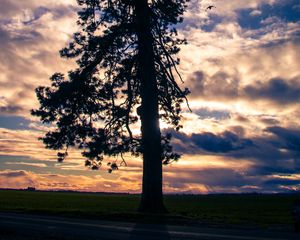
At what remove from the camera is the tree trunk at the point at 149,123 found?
24375 mm

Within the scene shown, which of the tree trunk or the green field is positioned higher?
the tree trunk

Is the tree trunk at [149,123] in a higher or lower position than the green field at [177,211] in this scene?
higher

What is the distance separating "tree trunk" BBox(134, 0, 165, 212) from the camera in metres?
24.4

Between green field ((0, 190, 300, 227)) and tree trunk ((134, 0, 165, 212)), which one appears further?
tree trunk ((134, 0, 165, 212))

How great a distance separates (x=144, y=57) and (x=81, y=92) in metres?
4.39

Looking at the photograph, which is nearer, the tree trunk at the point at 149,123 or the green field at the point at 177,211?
the green field at the point at 177,211

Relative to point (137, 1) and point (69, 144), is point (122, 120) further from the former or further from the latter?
point (137, 1)

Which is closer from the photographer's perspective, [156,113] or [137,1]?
[156,113]

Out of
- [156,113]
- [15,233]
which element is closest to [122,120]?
[156,113]

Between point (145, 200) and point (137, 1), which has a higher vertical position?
point (137, 1)

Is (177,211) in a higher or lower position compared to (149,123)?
lower

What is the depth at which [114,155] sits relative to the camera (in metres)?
27.3

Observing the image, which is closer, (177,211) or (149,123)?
(149,123)

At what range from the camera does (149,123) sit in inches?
984
